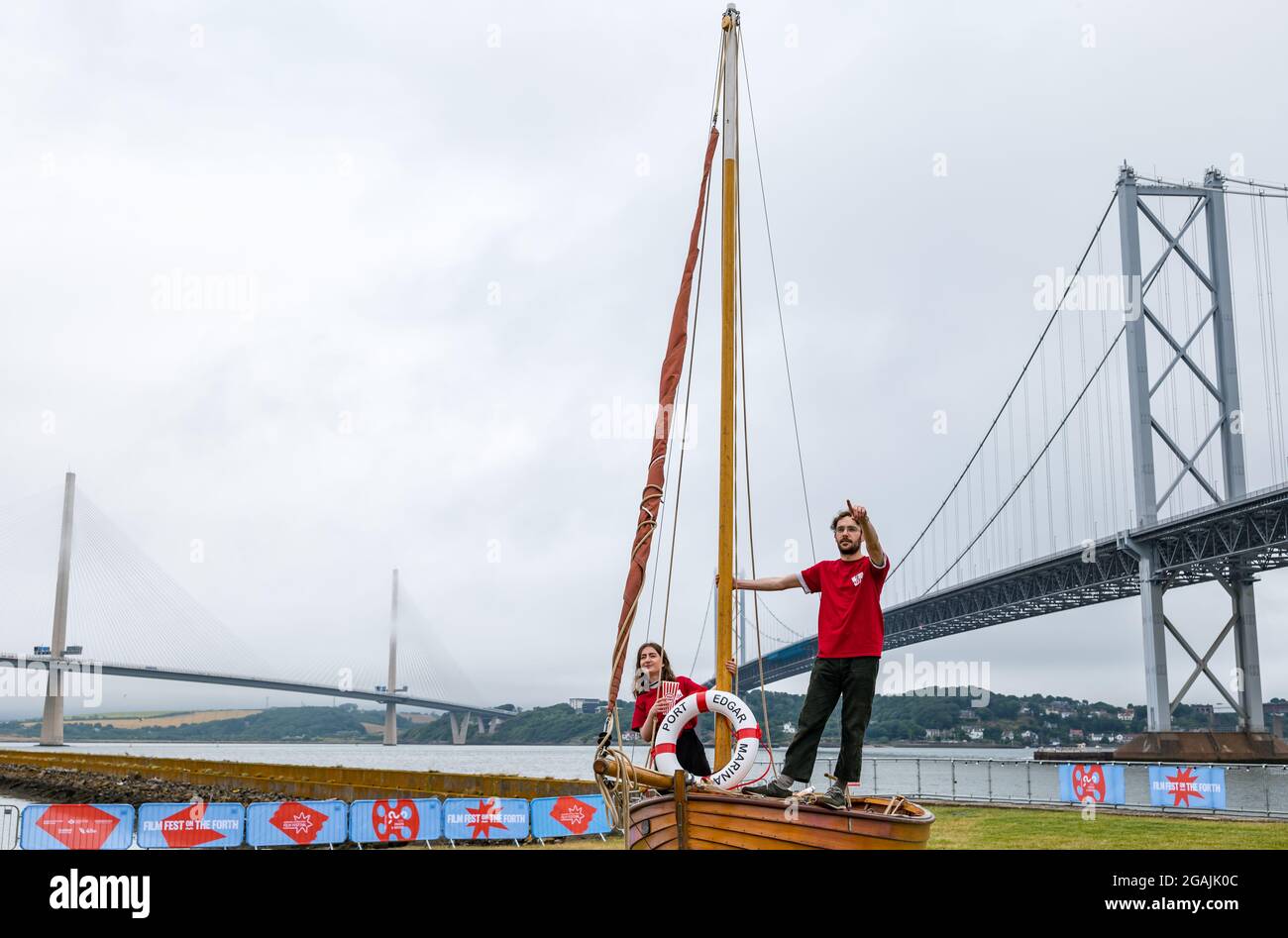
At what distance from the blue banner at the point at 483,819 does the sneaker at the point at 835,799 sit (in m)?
12.0

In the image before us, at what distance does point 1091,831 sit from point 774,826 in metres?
12.6

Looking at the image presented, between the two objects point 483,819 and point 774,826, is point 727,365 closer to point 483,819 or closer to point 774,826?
point 774,826

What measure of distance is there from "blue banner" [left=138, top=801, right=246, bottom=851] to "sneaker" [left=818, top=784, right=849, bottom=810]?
1295 cm

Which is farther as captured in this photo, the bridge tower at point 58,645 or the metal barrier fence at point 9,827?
the bridge tower at point 58,645

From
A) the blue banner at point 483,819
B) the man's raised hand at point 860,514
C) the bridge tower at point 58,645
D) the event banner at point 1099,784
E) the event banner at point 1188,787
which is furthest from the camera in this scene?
the bridge tower at point 58,645

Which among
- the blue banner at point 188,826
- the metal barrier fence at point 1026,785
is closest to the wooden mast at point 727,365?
the blue banner at point 188,826

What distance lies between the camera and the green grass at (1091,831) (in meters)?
15.2

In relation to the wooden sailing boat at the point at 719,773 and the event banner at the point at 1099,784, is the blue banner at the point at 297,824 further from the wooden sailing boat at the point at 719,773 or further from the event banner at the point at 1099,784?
the event banner at the point at 1099,784

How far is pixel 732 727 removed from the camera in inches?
306

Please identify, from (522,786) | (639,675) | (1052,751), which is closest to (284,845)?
(522,786)

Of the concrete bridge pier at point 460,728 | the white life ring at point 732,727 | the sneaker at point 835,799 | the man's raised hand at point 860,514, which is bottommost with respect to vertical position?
the concrete bridge pier at point 460,728

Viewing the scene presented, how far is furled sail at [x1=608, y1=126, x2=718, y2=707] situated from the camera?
28.2 feet
